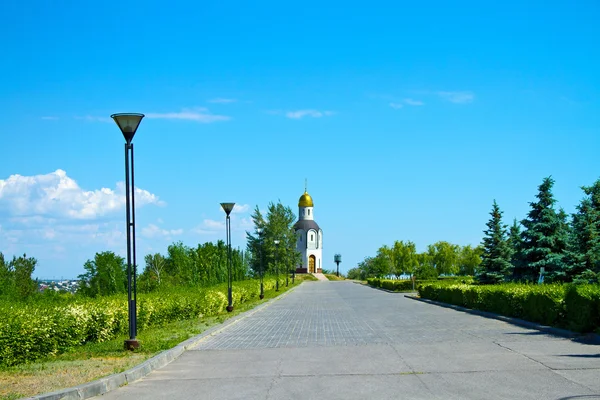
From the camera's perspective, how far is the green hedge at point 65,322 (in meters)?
10.7

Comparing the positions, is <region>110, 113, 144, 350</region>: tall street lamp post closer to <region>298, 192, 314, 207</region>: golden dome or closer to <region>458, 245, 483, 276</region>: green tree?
<region>458, 245, 483, 276</region>: green tree

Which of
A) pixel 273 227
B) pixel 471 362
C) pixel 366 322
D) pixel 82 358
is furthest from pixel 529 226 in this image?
pixel 273 227

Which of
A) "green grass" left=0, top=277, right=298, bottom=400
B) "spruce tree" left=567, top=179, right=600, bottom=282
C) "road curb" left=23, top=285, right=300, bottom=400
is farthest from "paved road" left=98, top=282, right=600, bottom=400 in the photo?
"spruce tree" left=567, top=179, right=600, bottom=282

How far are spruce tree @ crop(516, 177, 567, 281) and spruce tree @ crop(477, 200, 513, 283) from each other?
4786mm

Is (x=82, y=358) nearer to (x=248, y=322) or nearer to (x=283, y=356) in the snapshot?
(x=283, y=356)

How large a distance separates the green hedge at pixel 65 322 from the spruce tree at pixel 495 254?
2603cm

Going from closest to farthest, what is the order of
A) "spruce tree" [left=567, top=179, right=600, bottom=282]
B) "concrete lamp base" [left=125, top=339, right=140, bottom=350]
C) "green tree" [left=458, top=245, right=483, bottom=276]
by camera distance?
"concrete lamp base" [left=125, top=339, right=140, bottom=350] → "spruce tree" [left=567, top=179, right=600, bottom=282] → "green tree" [left=458, top=245, right=483, bottom=276]

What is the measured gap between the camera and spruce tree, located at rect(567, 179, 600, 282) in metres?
30.7

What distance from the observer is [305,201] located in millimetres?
116062

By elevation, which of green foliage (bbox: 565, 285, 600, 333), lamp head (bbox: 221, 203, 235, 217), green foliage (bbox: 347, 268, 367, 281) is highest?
lamp head (bbox: 221, 203, 235, 217)

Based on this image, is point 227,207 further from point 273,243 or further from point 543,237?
point 273,243

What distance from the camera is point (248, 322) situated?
65.8ft

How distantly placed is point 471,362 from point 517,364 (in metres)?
0.72

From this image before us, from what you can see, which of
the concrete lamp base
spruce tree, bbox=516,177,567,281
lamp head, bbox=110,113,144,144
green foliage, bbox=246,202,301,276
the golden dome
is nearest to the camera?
the concrete lamp base
